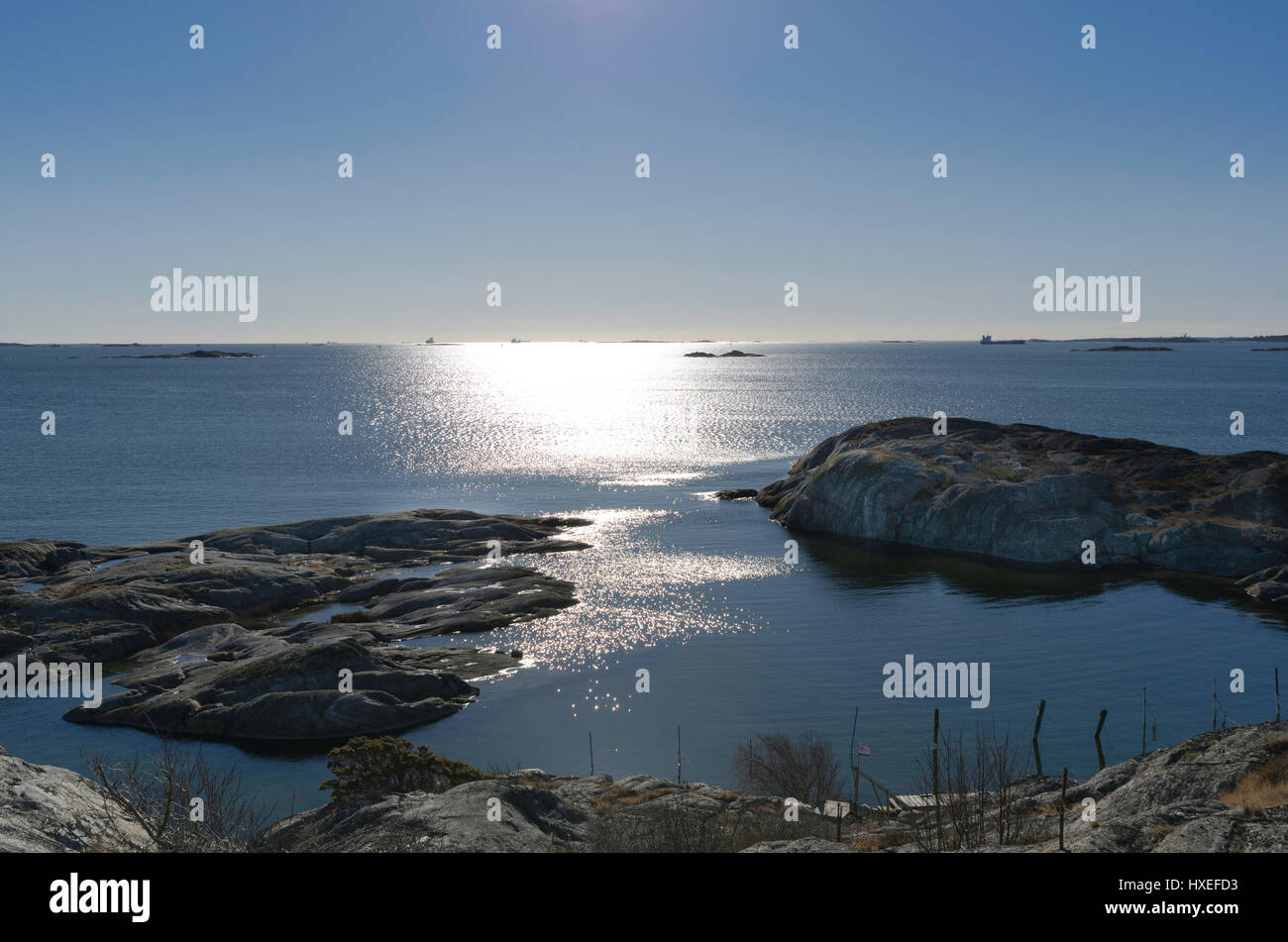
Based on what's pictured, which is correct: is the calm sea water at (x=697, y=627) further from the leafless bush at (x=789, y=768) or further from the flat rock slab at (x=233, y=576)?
the flat rock slab at (x=233, y=576)

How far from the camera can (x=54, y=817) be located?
720 inches

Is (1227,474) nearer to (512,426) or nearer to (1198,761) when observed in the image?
(1198,761)

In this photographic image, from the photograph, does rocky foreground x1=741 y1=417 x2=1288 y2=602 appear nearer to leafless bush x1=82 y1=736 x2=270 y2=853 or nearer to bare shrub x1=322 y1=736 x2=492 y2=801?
bare shrub x1=322 y1=736 x2=492 y2=801

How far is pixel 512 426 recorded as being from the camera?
545 ft

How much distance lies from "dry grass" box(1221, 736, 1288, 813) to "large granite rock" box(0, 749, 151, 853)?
72.5 feet

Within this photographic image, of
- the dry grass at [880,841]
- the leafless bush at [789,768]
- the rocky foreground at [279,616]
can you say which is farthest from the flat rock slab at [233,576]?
the dry grass at [880,841]

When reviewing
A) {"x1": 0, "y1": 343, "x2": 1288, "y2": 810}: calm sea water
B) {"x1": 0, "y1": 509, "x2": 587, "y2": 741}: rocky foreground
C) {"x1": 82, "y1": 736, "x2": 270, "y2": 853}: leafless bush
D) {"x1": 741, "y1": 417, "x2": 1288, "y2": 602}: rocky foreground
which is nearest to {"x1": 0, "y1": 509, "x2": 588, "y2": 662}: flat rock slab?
{"x1": 0, "y1": 509, "x2": 587, "y2": 741}: rocky foreground

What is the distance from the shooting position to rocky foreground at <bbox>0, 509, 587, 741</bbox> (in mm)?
36500

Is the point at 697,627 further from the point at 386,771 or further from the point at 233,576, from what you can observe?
the point at 233,576

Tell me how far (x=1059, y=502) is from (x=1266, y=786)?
160 ft

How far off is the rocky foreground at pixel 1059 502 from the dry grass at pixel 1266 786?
37700mm

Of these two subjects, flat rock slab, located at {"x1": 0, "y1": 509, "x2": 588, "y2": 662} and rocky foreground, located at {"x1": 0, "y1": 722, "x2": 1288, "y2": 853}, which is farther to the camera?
flat rock slab, located at {"x1": 0, "y1": 509, "x2": 588, "y2": 662}

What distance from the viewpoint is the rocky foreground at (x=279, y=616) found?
3650cm

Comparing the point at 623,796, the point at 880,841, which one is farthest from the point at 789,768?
the point at 880,841
